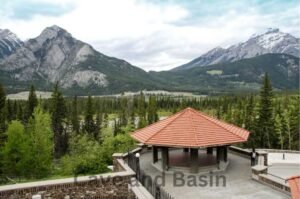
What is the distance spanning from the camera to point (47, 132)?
43.8 meters

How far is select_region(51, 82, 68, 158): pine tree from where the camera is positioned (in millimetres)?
57344

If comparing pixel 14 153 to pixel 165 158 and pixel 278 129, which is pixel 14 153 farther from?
pixel 278 129

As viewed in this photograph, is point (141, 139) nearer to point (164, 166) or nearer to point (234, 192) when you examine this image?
point (164, 166)

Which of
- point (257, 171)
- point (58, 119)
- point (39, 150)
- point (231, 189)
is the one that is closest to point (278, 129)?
point (39, 150)

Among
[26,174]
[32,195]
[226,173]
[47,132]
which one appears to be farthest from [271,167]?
[47,132]

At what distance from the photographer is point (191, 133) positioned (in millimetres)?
15336

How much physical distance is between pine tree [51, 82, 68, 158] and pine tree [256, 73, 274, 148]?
32.1 m

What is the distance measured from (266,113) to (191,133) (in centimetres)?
3500

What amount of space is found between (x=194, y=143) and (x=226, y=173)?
7.38ft

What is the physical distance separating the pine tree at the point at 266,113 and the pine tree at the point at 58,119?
32.1 meters

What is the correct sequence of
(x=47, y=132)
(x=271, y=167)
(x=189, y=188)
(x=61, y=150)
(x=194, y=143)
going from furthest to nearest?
(x=61, y=150) → (x=47, y=132) → (x=271, y=167) → (x=194, y=143) → (x=189, y=188)

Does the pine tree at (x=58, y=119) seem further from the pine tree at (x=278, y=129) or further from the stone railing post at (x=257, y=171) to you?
the stone railing post at (x=257, y=171)

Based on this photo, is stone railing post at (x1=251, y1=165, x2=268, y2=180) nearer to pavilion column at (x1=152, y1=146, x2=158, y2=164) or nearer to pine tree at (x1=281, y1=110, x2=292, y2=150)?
pavilion column at (x1=152, y1=146, x2=158, y2=164)

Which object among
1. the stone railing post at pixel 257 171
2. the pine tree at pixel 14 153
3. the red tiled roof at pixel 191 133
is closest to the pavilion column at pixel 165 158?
the red tiled roof at pixel 191 133
